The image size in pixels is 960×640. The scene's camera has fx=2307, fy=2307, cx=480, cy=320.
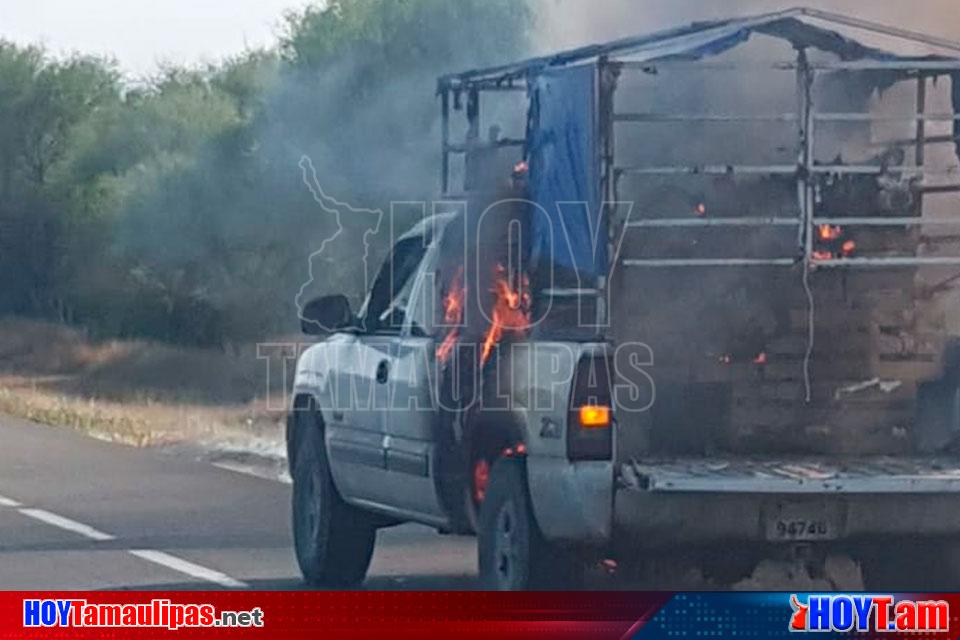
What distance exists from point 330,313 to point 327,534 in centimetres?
118

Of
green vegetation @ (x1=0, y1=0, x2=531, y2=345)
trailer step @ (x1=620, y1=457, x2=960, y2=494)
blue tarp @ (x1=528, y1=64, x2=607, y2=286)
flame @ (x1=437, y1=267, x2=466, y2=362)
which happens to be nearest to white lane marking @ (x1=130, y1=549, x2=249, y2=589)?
flame @ (x1=437, y1=267, x2=466, y2=362)

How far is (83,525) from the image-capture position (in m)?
15.2

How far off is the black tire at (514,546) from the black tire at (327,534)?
2051 millimetres

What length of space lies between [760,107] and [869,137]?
594 millimetres

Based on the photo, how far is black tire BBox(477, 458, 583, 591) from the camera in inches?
390

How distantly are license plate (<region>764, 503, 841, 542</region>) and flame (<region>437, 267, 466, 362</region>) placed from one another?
1876 millimetres

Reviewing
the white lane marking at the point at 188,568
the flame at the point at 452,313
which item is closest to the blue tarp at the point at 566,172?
the flame at the point at 452,313

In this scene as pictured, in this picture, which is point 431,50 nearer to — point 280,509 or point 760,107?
point 280,509

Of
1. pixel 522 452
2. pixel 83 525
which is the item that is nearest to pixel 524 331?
pixel 522 452

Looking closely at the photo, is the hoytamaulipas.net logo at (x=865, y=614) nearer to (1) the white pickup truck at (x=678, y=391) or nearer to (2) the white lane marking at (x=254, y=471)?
(1) the white pickup truck at (x=678, y=391)

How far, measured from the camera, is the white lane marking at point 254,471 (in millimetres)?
18564

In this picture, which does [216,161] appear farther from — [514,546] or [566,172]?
[514,546]

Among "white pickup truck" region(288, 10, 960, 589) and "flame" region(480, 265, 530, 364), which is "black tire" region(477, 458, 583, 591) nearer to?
"white pickup truck" region(288, 10, 960, 589)

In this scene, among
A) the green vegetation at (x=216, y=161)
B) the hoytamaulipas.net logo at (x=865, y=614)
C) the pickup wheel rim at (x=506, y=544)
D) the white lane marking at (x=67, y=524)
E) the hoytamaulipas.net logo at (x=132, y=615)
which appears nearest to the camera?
the hoytamaulipas.net logo at (x=865, y=614)
